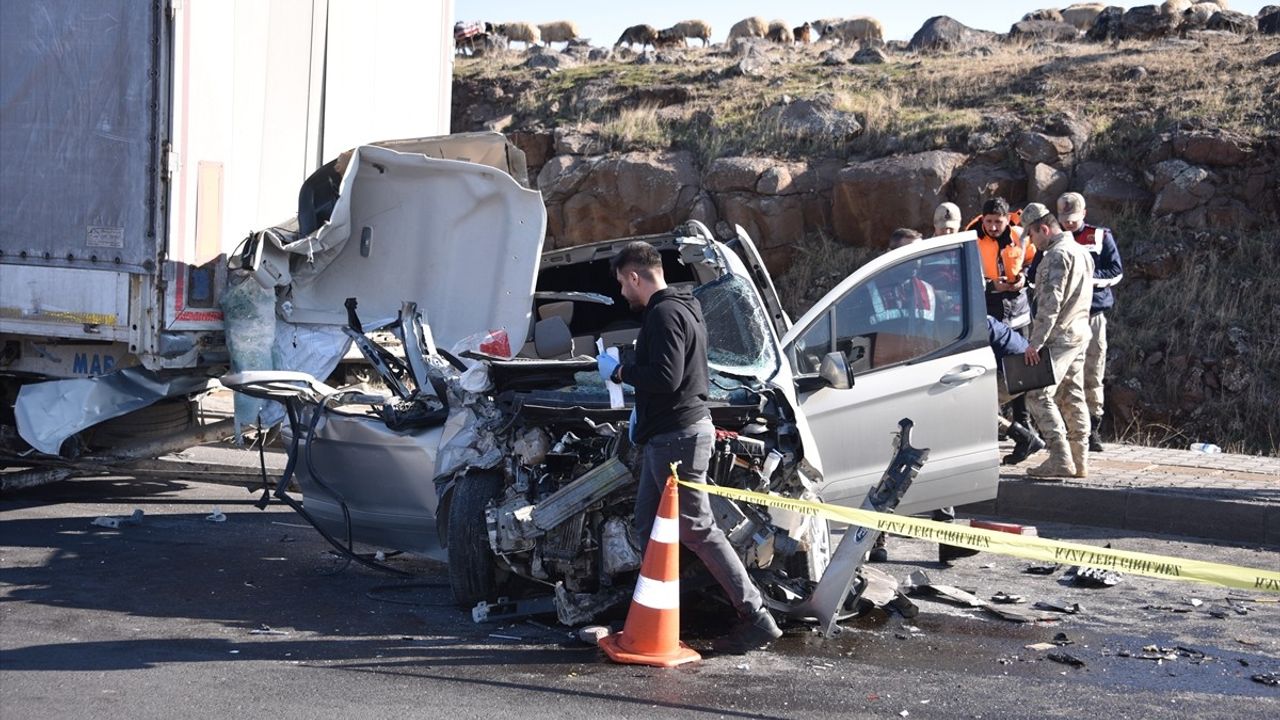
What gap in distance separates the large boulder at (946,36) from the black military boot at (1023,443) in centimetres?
1896

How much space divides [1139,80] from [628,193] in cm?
817

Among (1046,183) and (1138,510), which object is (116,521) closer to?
(1138,510)

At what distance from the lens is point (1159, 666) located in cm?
554

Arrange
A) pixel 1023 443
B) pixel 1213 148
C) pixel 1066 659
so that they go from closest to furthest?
pixel 1066 659 → pixel 1023 443 → pixel 1213 148

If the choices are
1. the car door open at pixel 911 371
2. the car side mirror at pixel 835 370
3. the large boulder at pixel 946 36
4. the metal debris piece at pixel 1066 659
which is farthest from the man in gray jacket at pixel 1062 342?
the large boulder at pixel 946 36

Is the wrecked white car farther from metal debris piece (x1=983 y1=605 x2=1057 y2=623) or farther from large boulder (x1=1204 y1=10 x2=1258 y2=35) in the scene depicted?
large boulder (x1=1204 y1=10 x2=1258 y2=35)

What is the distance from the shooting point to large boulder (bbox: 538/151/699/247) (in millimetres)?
18391

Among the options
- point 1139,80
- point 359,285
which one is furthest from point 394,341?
point 1139,80

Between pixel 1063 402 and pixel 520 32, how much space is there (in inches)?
1131

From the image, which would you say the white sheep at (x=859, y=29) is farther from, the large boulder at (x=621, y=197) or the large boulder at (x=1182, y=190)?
the large boulder at (x=1182, y=190)

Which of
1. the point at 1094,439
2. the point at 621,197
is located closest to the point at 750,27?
the point at 621,197

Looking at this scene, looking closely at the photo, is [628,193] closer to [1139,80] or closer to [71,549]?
[1139,80]

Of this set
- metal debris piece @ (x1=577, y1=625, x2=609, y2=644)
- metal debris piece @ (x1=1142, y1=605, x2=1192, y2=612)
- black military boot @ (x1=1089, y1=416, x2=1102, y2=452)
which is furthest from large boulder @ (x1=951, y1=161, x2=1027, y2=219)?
metal debris piece @ (x1=577, y1=625, x2=609, y2=644)

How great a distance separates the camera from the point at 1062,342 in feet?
29.9
